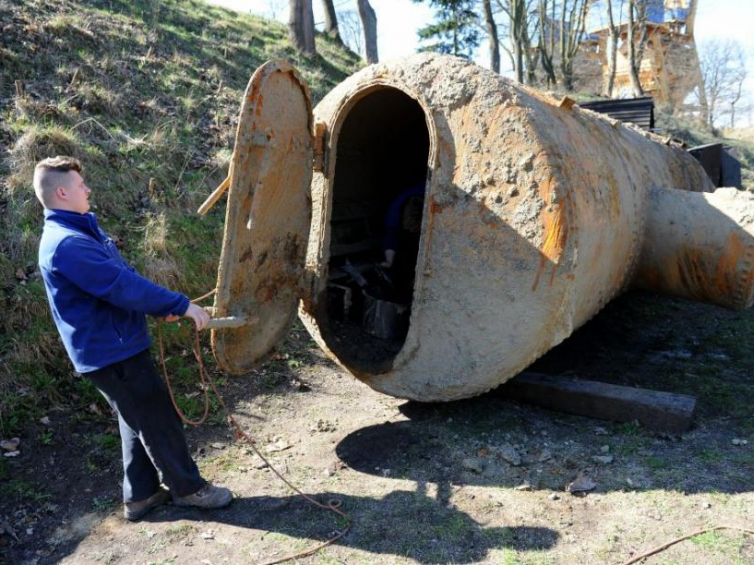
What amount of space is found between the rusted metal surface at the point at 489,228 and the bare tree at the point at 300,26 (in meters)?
10.9

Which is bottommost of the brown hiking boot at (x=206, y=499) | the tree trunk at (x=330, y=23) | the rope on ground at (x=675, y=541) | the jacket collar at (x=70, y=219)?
the brown hiking boot at (x=206, y=499)

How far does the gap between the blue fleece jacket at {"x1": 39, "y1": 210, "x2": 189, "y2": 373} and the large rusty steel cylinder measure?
1.18 meters

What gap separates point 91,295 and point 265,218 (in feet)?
3.20

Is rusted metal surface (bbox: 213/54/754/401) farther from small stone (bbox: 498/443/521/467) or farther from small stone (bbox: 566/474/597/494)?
small stone (bbox: 566/474/597/494)

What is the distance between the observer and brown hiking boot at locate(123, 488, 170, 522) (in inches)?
129

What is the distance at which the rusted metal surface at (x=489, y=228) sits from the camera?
10.8ft

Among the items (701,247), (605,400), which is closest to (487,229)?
(605,400)

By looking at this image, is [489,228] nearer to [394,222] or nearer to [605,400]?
[605,400]

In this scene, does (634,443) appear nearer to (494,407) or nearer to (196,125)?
(494,407)

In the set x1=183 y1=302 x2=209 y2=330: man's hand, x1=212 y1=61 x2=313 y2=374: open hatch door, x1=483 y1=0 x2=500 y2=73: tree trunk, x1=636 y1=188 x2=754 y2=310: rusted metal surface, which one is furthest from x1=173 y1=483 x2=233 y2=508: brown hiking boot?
x1=483 y1=0 x2=500 y2=73: tree trunk

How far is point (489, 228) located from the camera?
340 cm

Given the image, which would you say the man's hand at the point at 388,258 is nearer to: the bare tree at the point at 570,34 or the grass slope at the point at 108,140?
the grass slope at the point at 108,140

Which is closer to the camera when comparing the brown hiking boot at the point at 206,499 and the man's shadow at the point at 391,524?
the man's shadow at the point at 391,524

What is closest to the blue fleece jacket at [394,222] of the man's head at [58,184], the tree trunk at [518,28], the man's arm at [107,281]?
the man's arm at [107,281]
